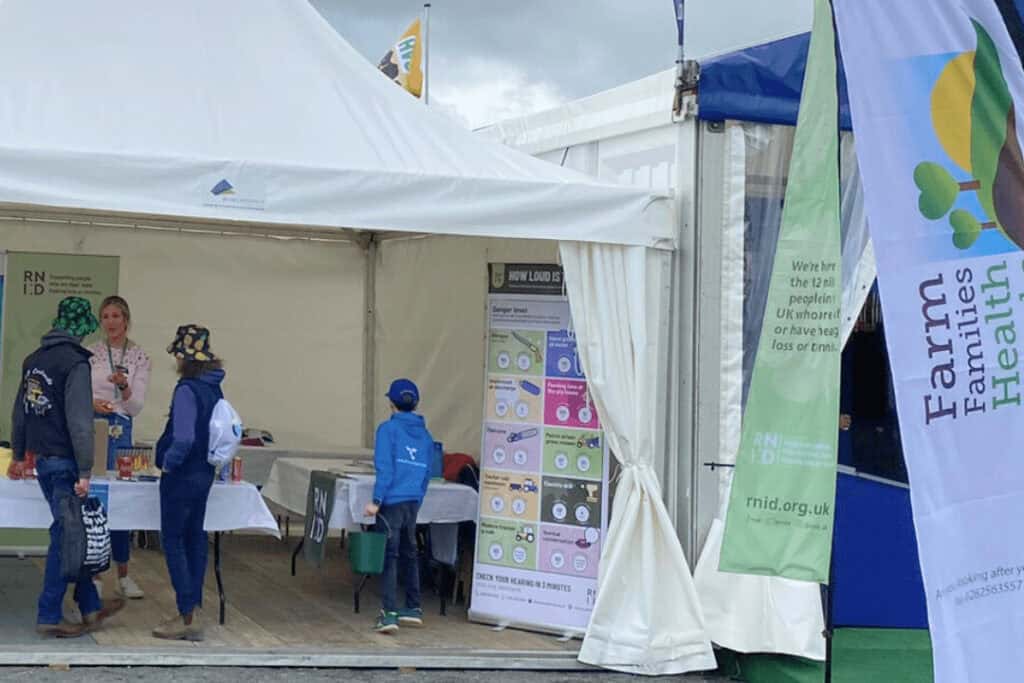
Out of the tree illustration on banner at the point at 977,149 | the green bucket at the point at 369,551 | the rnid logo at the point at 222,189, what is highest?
the rnid logo at the point at 222,189

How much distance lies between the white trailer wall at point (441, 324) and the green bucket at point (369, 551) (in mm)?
1683

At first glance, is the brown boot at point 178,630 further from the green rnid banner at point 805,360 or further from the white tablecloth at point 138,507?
the green rnid banner at point 805,360

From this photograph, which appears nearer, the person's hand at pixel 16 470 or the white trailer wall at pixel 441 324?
the person's hand at pixel 16 470

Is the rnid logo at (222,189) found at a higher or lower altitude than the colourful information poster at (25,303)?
higher

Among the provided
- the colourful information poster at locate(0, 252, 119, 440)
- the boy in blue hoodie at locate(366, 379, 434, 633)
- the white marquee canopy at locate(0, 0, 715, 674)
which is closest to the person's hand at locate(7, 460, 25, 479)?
the white marquee canopy at locate(0, 0, 715, 674)

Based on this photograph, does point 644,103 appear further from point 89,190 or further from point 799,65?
point 89,190

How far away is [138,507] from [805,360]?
11.5 ft

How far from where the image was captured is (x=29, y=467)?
6348 millimetres

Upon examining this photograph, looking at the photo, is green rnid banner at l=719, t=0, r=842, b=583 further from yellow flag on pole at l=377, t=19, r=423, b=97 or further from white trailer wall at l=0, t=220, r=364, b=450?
yellow flag on pole at l=377, t=19, r=423, b=97

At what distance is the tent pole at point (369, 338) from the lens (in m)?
10.0

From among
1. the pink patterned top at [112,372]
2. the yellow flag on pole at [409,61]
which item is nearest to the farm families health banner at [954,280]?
the pink patterned top at [112,372]

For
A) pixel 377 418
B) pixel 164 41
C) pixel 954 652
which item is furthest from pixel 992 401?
pixel 377 418

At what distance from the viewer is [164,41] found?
674 cm

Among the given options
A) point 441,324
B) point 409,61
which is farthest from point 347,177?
point 409,61
